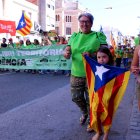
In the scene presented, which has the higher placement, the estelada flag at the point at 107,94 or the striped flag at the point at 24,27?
the striped flag at the point at 24,27

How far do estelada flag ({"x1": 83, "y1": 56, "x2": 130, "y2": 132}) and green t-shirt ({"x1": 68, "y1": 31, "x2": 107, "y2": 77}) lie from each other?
0.64 metres

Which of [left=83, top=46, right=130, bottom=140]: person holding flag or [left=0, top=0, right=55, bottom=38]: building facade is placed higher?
[left=0, top=0, right=55, bottom=38]: building facade

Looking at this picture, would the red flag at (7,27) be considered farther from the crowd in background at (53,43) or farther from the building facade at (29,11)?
the building facade at (29,11)

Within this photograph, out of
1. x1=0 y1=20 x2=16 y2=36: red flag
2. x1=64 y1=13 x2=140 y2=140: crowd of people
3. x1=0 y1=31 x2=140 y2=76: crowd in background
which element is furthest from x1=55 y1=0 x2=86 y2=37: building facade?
x1=64 y1=13 x2=140 y2=140: crowd of people

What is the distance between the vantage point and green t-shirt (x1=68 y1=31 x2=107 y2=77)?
18.2 feet

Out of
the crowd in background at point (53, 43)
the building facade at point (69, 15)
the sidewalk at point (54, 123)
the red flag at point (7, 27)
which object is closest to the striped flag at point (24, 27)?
the red flag at point (7, 27)

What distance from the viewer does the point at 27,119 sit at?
6488 millimetres

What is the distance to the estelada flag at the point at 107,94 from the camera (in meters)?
4.90

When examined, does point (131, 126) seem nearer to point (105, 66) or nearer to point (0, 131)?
point (105, 66)

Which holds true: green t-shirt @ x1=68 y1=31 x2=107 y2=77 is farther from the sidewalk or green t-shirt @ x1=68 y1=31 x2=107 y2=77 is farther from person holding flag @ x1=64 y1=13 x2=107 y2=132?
the sidewalk

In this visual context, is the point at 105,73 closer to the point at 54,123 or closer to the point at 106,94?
the point at 106,94

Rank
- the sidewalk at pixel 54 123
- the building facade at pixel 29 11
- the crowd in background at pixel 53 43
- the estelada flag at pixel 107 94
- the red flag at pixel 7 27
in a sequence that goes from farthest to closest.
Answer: the building facade at pixel 29 11, the red flag at pixel 7 27, the crowd in background at pixel 53 43, the sidewalk at pixel 54 123, the estelada flag at pixel 107 94

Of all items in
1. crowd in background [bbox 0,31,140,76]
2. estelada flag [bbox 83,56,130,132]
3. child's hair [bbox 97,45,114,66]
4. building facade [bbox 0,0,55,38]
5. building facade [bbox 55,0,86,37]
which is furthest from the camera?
building facade [bbox 55,0,86,37]

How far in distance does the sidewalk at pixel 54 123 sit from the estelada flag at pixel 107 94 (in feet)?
1.76
